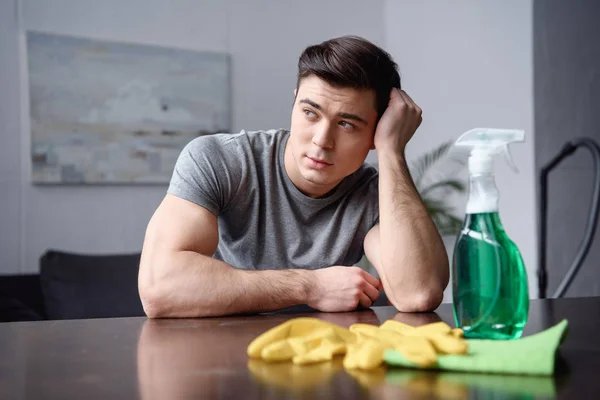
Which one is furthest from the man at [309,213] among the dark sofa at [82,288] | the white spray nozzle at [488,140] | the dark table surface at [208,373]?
the dark sofa at [82,288]

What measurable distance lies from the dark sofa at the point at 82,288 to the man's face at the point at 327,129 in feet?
5.18

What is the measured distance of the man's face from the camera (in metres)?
1.73

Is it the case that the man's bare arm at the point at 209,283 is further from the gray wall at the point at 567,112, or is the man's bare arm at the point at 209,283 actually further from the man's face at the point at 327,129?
the gray wall at the point at 567,112

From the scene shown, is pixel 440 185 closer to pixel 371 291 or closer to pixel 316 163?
pixel 316 163

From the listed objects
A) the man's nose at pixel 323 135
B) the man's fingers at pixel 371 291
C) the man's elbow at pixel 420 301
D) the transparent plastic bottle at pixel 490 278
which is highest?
the man's nose at pixel 323 135

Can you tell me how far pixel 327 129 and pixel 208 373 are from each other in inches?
43.2

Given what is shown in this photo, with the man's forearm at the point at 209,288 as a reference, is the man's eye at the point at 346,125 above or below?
above

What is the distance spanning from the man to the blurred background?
2249 millimetres

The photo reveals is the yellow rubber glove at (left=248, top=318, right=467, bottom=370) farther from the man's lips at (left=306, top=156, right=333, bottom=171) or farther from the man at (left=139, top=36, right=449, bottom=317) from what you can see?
the man's lips at (left=306, top=156, right=333, bottom=171)

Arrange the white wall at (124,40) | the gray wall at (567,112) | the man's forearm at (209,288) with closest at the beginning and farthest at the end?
the man's forearm at (209,288) < the white wall at (124,40) < the gray wall at (567,112)

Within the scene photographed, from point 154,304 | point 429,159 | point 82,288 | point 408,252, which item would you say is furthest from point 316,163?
point 429,159

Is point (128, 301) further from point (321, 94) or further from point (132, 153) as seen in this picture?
point (321, 94)

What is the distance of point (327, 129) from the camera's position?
5.66 feet

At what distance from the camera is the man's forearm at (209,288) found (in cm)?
138
